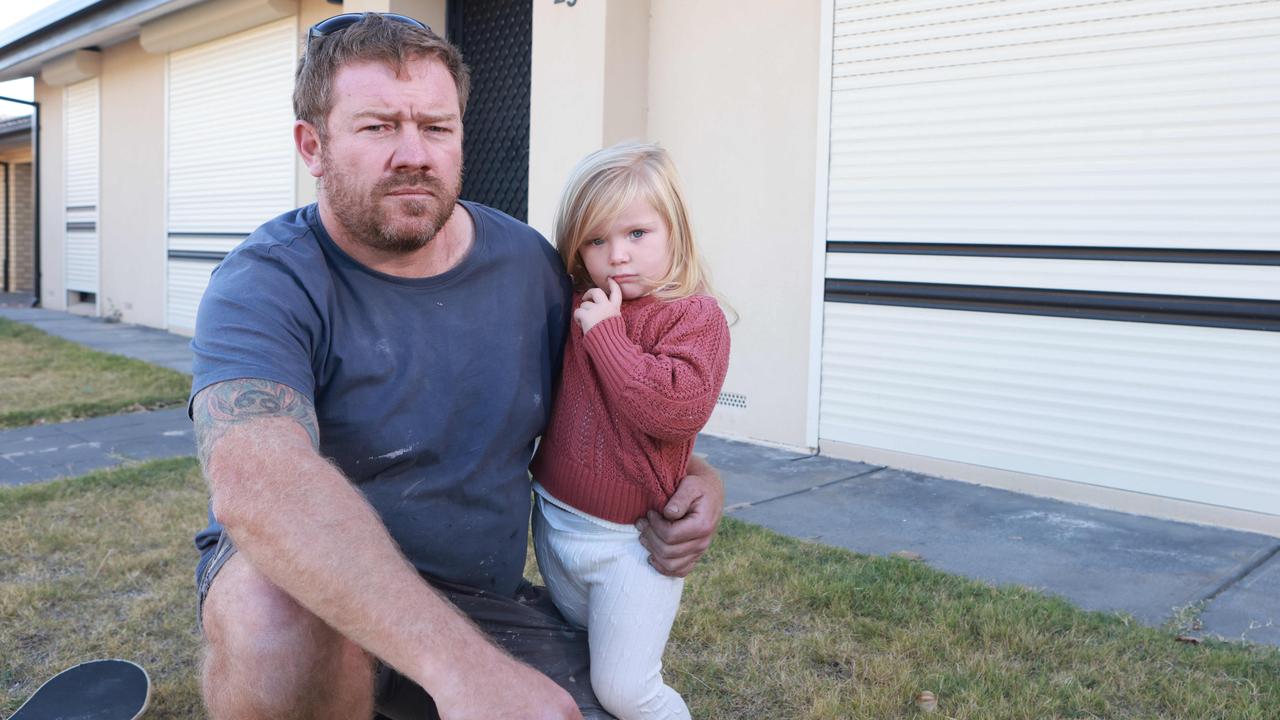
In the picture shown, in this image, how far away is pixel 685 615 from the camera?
3.25 meters

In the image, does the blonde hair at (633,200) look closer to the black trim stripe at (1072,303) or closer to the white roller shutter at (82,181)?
the black trim stripe at (1072,303)

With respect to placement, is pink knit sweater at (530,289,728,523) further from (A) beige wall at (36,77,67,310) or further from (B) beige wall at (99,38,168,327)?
(A) beige wall at (36,77,67,310)

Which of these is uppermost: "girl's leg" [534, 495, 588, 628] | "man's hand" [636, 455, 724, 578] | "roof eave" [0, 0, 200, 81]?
"roof eave" [0, 0, 200, 81]

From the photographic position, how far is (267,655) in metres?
1.69

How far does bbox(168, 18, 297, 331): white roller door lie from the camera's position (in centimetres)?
1039

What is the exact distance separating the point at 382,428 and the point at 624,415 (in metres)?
0.47

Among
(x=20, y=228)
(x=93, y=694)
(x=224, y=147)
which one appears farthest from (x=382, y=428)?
(x=20, y=228)

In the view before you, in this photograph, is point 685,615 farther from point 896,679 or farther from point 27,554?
point 27,554

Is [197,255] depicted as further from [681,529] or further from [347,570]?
[347,570]

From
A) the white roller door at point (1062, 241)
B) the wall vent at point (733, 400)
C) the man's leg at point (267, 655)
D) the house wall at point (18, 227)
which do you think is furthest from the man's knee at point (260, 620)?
the house wall at point (18, 227)

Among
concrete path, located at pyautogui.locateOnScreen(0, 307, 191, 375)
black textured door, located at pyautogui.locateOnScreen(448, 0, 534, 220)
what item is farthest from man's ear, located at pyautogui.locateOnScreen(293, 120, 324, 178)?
concrete path, located at pyautogui.locateOnScreen(0, 307, 191, 375)

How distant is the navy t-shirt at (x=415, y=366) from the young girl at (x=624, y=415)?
10 centimetres

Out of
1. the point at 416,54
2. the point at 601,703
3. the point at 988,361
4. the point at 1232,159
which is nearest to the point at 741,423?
the point at 988,361

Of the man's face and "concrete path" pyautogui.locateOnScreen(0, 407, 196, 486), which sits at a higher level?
the man's face
